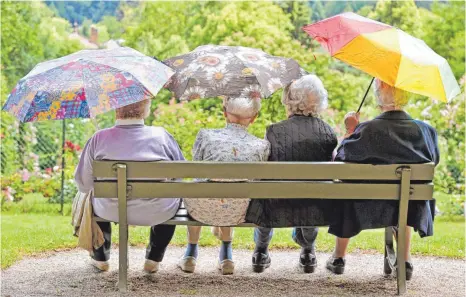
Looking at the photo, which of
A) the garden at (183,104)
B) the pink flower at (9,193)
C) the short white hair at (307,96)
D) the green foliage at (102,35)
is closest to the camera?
the short white hair at (307,96)

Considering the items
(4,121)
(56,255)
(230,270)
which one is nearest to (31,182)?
(4,121)

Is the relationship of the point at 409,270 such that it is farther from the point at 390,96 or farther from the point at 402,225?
the point at 390,96

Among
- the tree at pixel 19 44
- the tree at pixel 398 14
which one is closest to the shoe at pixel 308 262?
the tree at pixel 19 44

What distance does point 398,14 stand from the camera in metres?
20.7

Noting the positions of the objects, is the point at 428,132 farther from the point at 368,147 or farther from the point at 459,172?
the point at 459,172

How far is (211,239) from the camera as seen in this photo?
5.95 metres

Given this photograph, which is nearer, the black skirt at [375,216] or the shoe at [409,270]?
the black skirt at [375,216]

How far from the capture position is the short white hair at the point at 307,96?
4547 millimetres

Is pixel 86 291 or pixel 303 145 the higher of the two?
pixel 303 145

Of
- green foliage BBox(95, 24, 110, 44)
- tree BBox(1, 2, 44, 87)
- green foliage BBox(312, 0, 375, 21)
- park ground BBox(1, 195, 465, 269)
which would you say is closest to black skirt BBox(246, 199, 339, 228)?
park ground BBox(1, 195, 465, 269)

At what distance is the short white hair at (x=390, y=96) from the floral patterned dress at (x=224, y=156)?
702mm

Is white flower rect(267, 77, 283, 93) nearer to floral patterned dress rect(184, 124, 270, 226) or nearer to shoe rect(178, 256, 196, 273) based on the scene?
floral patterned dress rect(184, 124, 270, 226)

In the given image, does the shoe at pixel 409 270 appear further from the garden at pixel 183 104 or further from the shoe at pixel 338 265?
the garden at pixel 183 104

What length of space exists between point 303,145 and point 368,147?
39 centimetres
